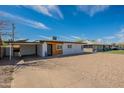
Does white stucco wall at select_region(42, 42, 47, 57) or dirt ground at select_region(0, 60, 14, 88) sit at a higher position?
white stucco wall at select_region(42, 42, 47, 57)

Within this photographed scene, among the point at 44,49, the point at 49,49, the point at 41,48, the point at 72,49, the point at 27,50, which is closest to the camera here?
the point at 44,49

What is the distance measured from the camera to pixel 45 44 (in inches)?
818

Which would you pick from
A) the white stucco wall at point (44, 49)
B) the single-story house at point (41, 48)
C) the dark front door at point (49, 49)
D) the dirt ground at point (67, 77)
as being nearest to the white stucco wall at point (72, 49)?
the single-story house at point (41, 48)

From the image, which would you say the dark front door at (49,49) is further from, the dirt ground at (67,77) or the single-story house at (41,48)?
the dirt ground at (67,77)

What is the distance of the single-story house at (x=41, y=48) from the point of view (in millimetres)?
20750

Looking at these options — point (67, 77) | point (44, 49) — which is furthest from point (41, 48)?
point (67, 77)

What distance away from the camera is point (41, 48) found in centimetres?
2100

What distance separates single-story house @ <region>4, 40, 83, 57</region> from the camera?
20750 millimetres

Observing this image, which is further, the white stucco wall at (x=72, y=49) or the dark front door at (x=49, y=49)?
the white stucco wall at (x=72, y=49)

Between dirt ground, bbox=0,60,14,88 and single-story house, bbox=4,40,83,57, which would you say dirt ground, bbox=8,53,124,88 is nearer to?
dirt ground, bbox=0,60,14,88

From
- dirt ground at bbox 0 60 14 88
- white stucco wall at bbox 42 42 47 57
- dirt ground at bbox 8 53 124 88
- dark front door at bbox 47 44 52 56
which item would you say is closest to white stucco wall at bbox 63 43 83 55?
dark front door at bbox 47 44 52 56

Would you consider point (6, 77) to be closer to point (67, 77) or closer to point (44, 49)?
point (67, 77)

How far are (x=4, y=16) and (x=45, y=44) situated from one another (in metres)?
6.70
